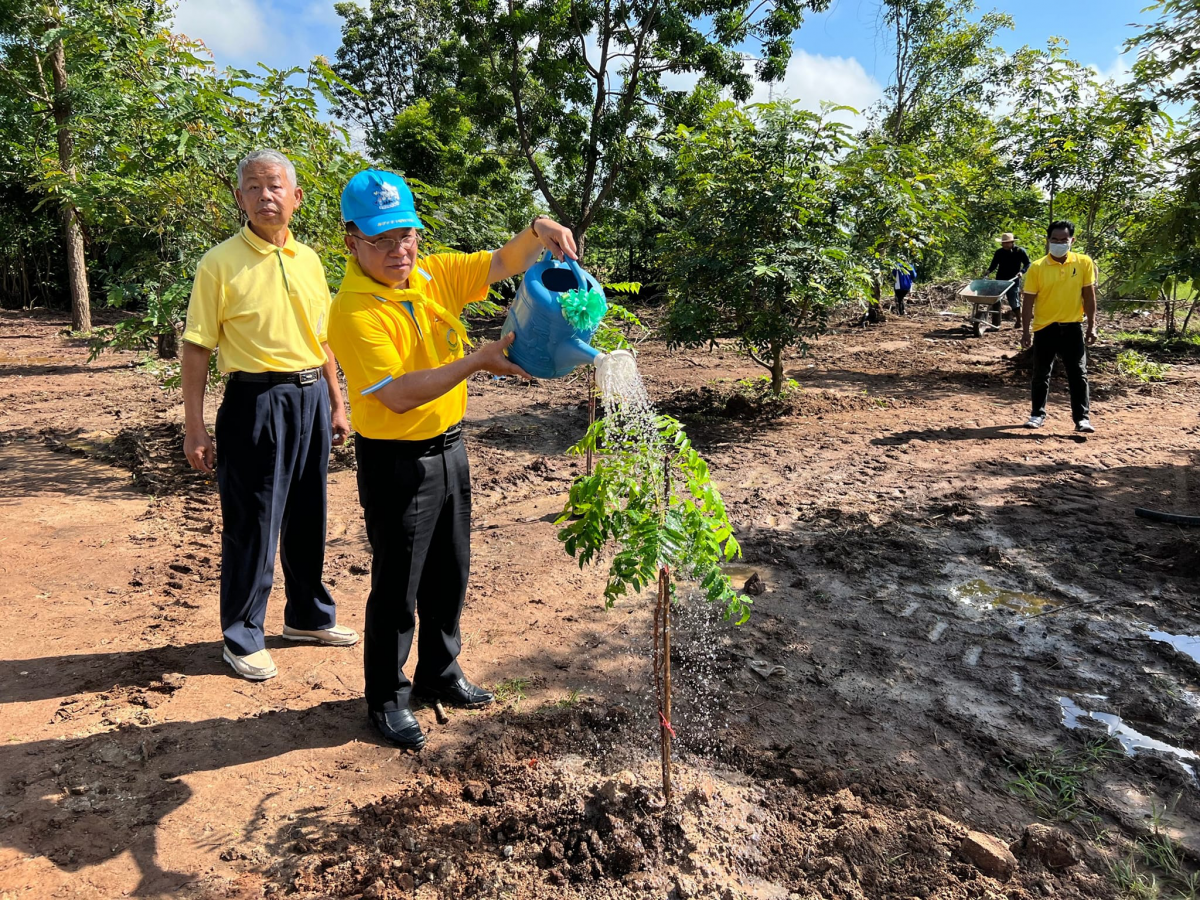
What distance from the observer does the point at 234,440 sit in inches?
109

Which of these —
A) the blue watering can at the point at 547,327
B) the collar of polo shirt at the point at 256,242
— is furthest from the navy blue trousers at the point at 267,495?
the blue watering can at the point at 547,327

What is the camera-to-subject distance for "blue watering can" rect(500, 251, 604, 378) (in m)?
2.06

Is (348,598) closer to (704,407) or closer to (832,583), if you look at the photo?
(832,583)

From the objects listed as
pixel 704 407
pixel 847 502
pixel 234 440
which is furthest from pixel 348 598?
pixel 704 407

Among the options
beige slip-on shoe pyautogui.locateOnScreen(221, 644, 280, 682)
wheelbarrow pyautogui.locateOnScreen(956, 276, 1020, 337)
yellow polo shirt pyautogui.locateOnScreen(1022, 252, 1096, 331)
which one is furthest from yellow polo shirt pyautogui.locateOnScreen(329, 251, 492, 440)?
wheelbarrow pyautogui.locateOnScreen(956, 276, 1020, 337)

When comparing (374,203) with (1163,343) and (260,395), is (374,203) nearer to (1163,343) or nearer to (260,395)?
(260,395)

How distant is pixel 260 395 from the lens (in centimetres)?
279

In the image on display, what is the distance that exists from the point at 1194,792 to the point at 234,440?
3486 mm

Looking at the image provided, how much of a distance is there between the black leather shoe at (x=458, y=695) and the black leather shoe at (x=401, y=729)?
20 centimetres

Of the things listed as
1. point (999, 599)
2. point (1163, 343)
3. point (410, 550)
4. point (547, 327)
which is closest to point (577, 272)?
point (547, 327)

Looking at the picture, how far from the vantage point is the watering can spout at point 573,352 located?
2084 millimetres

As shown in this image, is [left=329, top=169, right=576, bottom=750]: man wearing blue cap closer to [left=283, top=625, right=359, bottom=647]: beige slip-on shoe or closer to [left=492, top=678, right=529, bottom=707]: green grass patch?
[left=492, top=678, right=529, bottom=707]: green grass patch

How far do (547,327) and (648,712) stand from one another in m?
1.51

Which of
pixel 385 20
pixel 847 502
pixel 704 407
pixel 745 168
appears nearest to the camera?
pixel 847 502
